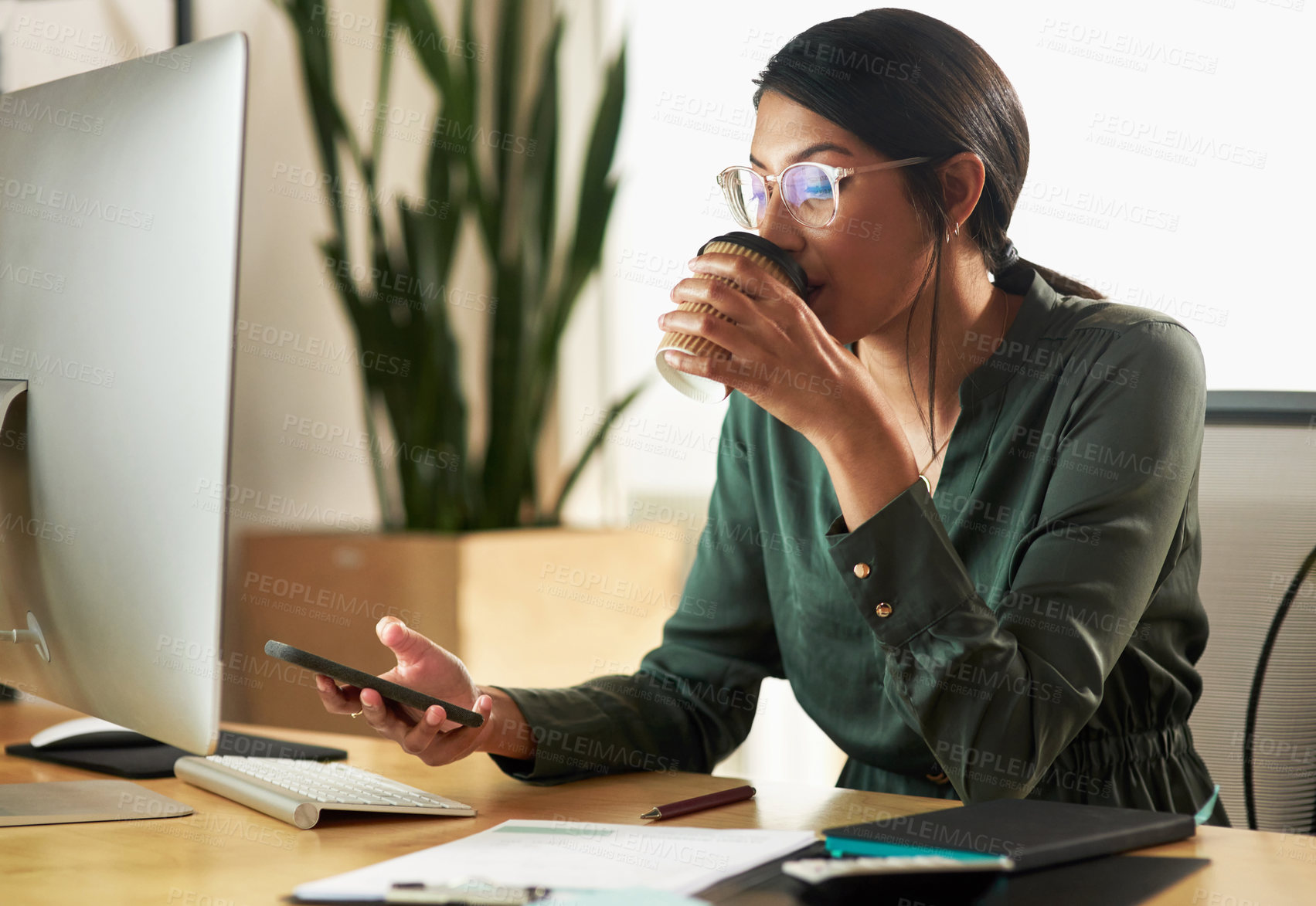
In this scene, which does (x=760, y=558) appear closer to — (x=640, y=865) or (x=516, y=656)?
(x=640, y=865)

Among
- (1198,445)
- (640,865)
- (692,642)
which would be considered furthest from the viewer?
(692,642)

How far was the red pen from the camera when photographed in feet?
2.67

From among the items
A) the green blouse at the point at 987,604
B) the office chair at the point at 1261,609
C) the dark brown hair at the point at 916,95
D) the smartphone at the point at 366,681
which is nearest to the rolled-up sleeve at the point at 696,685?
the green blouse at the point at 987,604

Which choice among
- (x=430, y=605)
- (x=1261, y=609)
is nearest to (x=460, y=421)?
(x=430, y=605)

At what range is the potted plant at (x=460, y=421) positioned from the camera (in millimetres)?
2102

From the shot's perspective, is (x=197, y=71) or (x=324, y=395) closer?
(x=197, y=71)

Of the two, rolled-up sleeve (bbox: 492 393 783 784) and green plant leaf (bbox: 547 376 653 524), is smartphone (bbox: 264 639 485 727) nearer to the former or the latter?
rolled-up sleeve (bbox: 492 393 783 784)

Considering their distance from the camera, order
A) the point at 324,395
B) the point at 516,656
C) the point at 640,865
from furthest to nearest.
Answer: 1. the point at 324,395
2. the point at 516,656
3. the point at 640,865

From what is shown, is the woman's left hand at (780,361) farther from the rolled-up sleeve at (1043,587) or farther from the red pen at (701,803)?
the red pen at (701,803)

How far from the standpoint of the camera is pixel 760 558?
4.10ft

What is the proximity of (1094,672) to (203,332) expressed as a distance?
0.70m

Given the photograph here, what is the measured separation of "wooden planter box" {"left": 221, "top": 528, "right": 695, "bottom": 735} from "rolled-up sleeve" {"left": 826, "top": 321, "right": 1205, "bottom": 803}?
1.27 m

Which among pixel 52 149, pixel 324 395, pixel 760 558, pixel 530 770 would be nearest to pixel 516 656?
pixel 324 395

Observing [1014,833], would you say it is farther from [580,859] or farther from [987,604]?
[987,604]
